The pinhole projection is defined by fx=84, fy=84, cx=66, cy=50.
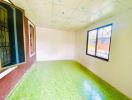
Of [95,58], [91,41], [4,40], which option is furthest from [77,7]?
[91,41]

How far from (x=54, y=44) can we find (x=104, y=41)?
3.80 m

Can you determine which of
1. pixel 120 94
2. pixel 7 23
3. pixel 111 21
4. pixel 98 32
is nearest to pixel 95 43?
pixel 98 32

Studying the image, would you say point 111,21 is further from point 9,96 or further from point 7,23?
point 9,96

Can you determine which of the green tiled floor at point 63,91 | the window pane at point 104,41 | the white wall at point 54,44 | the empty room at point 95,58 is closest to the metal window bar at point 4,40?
the empty room at point 95,58

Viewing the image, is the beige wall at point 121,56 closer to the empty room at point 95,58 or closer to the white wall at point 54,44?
the empty room at point 95,58

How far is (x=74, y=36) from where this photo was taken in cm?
683

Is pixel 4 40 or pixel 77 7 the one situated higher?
pixel 77 7

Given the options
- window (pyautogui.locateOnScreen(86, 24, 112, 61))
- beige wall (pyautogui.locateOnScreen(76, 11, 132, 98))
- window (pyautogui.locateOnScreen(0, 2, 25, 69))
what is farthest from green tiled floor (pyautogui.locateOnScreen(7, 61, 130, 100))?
window (pyautogui.locateOnScreen(86, 24, 112, 61))

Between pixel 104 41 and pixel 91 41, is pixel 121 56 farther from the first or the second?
pixel 91 41

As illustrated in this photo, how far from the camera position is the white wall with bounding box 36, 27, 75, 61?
592 cm

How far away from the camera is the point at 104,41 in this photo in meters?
3.38

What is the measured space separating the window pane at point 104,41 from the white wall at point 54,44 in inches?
125

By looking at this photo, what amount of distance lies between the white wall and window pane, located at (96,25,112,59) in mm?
3170

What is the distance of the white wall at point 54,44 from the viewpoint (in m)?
5.92
